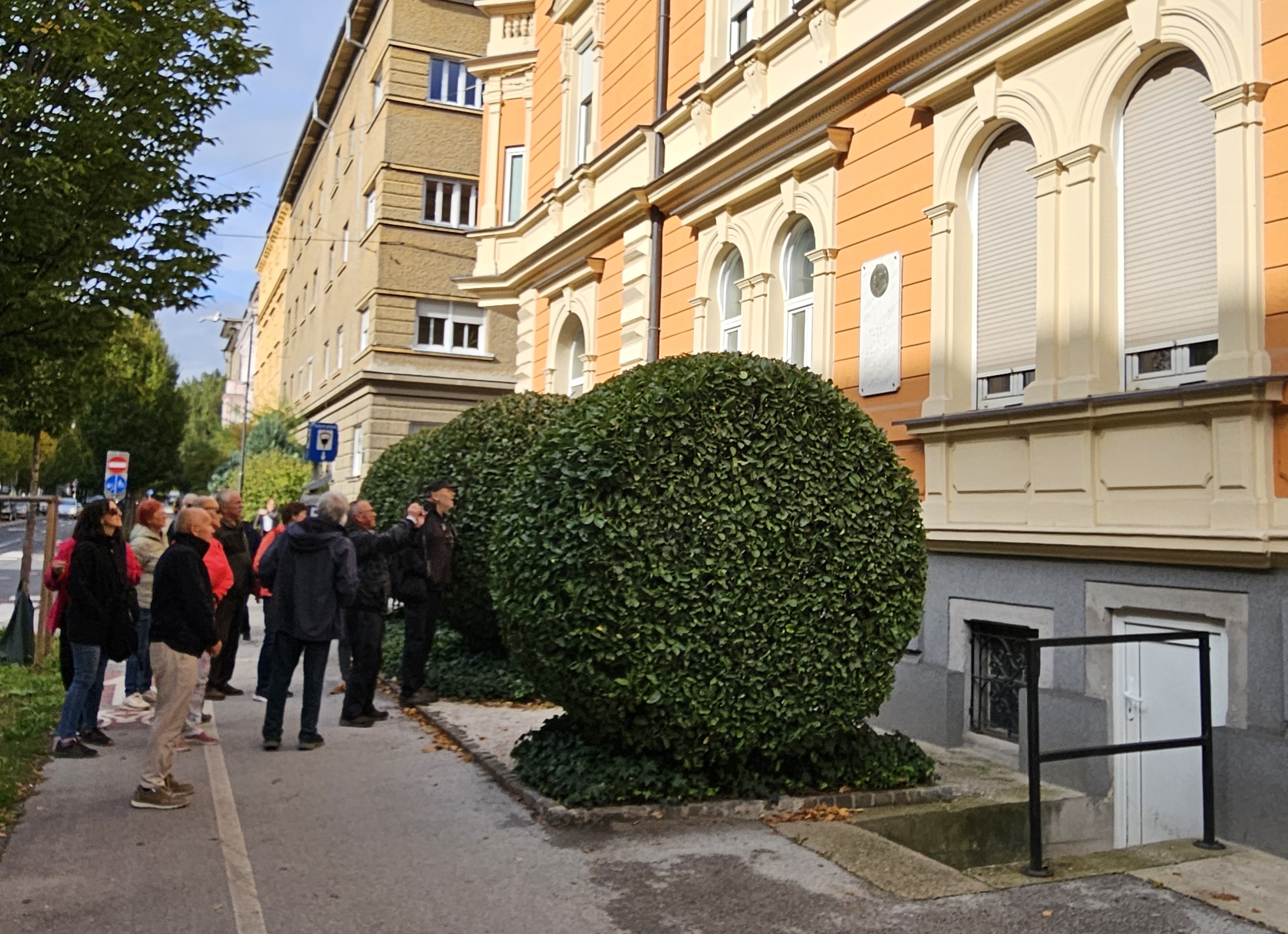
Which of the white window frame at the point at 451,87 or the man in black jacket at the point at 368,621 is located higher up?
the white window frame at the point at 451,87

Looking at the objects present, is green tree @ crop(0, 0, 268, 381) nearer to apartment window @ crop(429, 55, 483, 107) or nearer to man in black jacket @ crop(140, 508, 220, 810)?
man in black jacket @ crop(140, 508, 220, 810)

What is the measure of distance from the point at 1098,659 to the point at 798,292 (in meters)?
5.59

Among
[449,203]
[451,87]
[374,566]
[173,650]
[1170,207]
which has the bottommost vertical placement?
[173,650]

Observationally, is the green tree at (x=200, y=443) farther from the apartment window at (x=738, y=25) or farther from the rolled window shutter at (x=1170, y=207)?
the rolled window shutter at (x=1170, y=207)

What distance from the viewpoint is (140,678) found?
992cm

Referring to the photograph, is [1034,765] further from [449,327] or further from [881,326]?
[449,327]

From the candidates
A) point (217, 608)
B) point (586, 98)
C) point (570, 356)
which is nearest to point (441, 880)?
point (217, 608)

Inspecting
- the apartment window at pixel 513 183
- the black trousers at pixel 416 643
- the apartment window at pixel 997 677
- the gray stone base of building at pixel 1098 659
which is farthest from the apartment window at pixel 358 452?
the apartment window at pixel 997 677

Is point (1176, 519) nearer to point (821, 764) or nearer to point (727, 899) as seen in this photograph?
point (821, 764)

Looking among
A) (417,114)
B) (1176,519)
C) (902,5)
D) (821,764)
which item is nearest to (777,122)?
(902,5)

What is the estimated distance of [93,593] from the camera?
797cm

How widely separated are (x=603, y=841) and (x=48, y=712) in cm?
589

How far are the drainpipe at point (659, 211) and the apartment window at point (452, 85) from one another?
59.0ft

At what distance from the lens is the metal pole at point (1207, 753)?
624 cm
